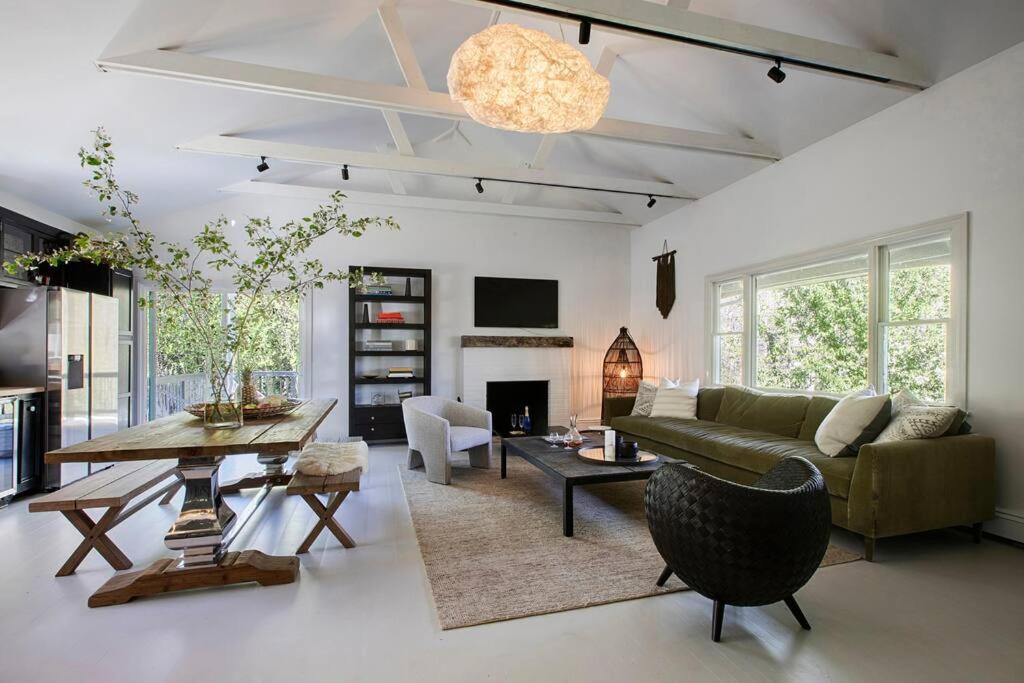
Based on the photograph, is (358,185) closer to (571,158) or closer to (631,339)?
(571,158)

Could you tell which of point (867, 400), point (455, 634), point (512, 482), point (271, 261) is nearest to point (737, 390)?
point (867, 400)

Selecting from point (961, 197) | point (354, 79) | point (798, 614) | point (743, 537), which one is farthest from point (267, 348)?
point (961, 197)

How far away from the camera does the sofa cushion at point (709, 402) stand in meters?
4.94

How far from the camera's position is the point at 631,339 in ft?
21.8

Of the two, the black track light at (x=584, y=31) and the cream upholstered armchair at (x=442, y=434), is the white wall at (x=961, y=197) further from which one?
the cream upholstered armchair at (x=442, y=434)

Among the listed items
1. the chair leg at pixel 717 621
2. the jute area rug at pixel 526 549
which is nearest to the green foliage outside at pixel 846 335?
the jute area rug at pixel 526 549

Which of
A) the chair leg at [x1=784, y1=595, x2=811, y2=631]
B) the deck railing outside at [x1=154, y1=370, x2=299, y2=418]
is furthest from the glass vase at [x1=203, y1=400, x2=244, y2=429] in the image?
the deck railing outside at [x1=154, y1=370, x2=299, y2=418]

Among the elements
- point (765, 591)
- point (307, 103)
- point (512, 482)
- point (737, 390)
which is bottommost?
point (512, 482)

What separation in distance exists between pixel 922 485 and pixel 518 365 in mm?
4282

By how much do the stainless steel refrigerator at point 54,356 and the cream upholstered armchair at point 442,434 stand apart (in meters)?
2.64

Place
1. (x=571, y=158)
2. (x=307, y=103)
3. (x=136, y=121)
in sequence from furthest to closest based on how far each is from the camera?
(x=571, y=158), (x=307, y=103), (x=136, y=121)

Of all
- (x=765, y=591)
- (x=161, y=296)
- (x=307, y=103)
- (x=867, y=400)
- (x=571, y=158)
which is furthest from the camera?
(x=571, y=158)

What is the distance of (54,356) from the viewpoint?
390 cm

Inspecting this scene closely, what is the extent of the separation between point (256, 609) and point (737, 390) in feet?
13.9
